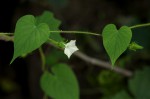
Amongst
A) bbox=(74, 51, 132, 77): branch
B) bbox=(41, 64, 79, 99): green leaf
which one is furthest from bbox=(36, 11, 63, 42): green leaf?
bbox=(74, 51, 132, 77): branch

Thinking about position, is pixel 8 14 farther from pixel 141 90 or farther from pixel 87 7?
pixel 141 90

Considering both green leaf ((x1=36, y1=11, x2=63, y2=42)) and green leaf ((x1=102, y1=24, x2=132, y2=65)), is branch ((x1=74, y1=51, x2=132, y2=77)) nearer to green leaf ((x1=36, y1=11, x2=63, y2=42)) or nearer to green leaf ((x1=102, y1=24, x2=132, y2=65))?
green leaf ((x1=36, y1=11, x2=63, y2=42))

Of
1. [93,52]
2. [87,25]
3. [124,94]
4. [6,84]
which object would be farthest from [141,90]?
[6,84]

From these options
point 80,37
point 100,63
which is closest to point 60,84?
point 100,63

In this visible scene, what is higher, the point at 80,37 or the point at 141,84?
the point at 80,37

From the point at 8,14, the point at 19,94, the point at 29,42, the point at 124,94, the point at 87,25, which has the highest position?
the point at 29,42

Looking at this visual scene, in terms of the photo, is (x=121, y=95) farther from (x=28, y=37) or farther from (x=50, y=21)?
(x=28, y=37)
